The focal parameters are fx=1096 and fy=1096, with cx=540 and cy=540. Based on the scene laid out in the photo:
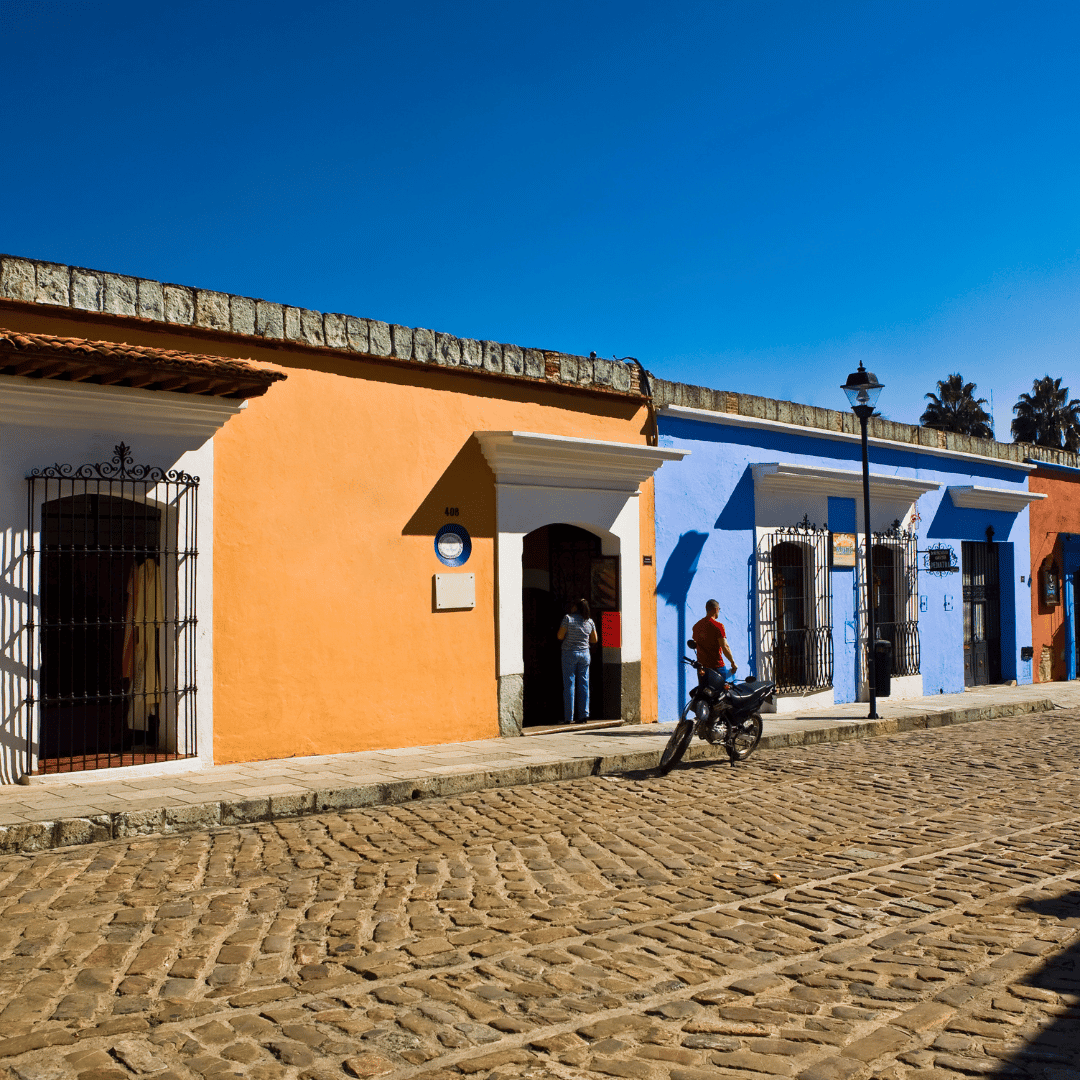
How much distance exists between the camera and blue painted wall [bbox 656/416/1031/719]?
13.5m

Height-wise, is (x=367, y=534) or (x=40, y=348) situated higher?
(x=40, y=348)

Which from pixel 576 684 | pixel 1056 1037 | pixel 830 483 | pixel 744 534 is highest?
pixel 830 483

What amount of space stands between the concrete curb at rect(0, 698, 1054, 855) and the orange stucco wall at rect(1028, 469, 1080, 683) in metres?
10.3

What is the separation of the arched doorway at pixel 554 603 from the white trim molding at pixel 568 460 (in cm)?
82

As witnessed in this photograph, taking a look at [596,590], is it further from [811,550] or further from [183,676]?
[183,676]

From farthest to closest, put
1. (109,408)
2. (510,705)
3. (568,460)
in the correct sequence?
(568,460)
(510,705)
(109,408)

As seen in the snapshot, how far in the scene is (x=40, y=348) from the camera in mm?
7773

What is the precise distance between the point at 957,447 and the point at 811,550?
4998 millimetres

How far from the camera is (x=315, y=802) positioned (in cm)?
788

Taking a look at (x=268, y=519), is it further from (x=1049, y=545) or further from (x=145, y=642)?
(x=1049, y=545)

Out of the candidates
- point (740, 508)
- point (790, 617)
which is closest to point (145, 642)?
point (740, 508)

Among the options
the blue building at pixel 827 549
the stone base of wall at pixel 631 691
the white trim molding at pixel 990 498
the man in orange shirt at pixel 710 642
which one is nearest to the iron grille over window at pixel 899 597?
the blue building at pixel 827 549

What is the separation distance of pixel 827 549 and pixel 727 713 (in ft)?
19.9

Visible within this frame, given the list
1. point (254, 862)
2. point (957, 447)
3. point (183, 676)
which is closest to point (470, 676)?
point (183, 676)
